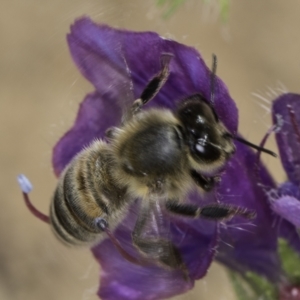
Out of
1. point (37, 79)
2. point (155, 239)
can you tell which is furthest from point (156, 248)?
point (37, 79)

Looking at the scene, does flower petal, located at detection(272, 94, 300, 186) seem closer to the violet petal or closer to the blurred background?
the violet petal

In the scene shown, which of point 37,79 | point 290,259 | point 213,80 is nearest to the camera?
point 213,80

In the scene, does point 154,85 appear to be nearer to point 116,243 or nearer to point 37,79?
point 116,243

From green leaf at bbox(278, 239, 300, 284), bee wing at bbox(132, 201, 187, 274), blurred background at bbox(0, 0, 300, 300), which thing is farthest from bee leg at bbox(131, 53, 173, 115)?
blurred background at bbox(0, 0, 300, 300)

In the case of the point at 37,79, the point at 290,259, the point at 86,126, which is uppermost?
the point at 86,126

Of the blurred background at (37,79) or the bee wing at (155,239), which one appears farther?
the blurred background at (37,79)

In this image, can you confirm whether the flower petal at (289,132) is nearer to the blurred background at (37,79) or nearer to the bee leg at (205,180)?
the bee leg at (205,180)

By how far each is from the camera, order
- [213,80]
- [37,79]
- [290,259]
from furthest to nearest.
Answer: [37,79], [290,259], [213,80]

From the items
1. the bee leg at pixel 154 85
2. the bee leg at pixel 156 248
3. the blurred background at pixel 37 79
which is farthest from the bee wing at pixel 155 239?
the blurred background at pixel 37 79
